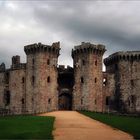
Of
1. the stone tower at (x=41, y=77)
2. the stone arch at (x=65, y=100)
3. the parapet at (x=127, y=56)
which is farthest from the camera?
the parapet at (x=127, y=56)

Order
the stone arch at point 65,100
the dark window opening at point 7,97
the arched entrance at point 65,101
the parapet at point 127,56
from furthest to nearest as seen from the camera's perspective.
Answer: the parapet at point 127,56 → the dark window opening at point 7,97 → the arched entrance at point 65,101 → the stone arch at point 65,100

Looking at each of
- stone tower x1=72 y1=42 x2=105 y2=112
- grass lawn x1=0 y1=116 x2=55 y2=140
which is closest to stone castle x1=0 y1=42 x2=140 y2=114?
stone tower x1=72 y1=42 x2=105 y2=112

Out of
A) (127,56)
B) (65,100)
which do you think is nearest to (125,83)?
(127,56)

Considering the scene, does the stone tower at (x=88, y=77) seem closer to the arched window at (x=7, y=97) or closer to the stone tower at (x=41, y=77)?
the stone tower at (x=41, y=77)

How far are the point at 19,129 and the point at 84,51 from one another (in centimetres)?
3412

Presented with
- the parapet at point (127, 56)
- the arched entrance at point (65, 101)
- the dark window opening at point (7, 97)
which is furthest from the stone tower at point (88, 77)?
the dark window opening at point (7, 97)

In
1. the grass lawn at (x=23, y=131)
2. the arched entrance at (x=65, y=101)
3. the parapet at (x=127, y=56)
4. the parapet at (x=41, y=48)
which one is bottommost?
the grass lawn at (x=23, y=131)

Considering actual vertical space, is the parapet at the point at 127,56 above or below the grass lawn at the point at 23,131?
above

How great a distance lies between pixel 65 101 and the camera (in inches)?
2694

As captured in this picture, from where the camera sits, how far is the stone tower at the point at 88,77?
62500 millimetres

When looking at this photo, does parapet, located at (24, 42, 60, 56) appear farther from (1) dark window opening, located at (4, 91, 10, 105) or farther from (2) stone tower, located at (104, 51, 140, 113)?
(2) stone tower, located at (104, 51, 140, 113)

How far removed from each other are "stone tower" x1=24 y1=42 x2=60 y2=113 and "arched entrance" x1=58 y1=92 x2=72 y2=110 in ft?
9.73

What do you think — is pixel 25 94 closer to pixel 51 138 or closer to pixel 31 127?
pixel 31 127

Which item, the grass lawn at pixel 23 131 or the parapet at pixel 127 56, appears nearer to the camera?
the grass lawn at pixel 23 131
